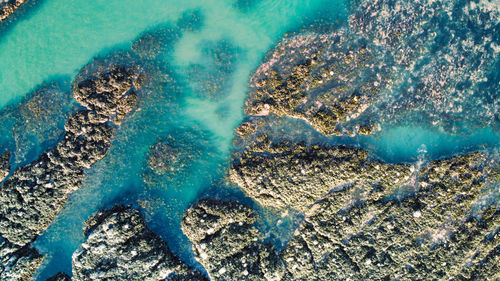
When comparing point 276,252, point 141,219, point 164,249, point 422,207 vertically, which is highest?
point 141,219

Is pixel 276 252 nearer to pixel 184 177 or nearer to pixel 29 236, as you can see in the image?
pixel 184 177

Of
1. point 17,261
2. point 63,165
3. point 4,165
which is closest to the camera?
point 63,165

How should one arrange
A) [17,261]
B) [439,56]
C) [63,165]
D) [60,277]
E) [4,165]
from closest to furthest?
[439,56], [63,165], [17,261], [4,165], [60,277]

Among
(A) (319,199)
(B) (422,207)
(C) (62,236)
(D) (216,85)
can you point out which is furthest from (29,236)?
(B) (422,207)

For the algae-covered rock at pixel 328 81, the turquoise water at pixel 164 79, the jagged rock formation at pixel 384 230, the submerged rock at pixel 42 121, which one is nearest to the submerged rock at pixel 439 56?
the algae-covered rock at pixel 328 81

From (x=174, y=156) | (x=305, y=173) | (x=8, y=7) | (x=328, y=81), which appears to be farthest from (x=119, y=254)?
(x=8, y=7)

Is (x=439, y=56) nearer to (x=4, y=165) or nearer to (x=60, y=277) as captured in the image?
(x=60, y=277)
